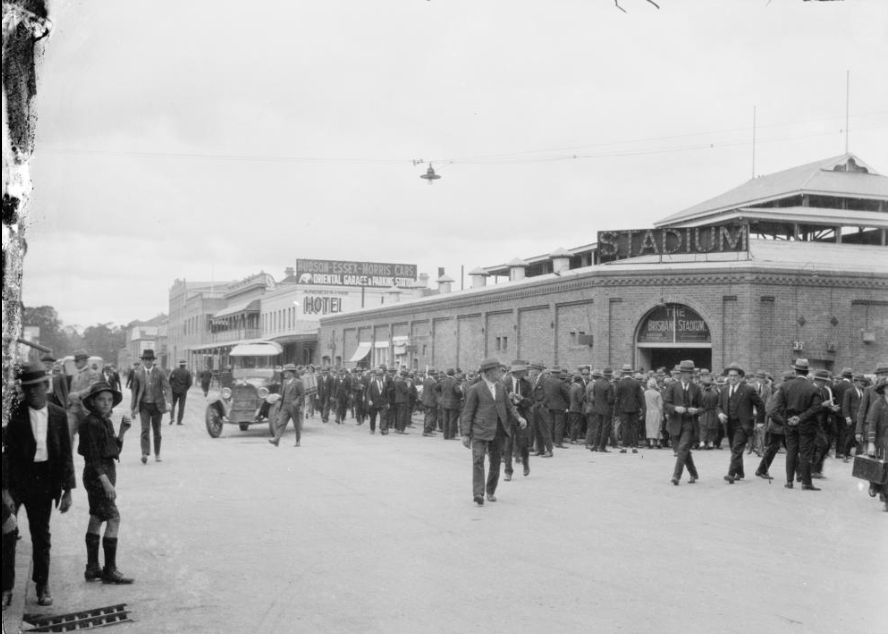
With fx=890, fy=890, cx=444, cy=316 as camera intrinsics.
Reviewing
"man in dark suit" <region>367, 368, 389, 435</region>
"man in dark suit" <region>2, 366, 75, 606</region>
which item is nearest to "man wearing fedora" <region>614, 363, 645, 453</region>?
"man in dark suit" <region>367, 368, 389, 435</region>

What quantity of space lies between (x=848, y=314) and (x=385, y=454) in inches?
710

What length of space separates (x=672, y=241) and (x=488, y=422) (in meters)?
20.9

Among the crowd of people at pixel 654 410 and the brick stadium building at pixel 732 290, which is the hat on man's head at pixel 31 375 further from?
the brick stadium building at pixel 732 290

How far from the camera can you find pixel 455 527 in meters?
9.58

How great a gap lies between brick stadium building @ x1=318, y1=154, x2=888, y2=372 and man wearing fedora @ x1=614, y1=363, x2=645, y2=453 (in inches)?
349

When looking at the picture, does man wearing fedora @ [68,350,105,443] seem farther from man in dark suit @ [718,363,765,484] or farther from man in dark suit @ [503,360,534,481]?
man in dark suit @ [718,363,765,484]

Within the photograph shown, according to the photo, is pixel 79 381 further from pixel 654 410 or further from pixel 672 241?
pixel 672 241

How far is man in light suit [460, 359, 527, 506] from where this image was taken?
11.5 metres

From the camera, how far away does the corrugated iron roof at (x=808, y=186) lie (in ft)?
113

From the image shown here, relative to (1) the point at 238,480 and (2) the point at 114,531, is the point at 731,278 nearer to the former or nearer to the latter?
(1) the point at 238,480

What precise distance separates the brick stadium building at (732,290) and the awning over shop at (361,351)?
43.5 ft

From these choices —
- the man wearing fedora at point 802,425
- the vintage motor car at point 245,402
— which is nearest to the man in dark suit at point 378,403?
the vintage motor car at point 245,402

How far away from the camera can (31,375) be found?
635 centimetres

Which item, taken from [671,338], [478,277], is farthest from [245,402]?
[478,277]
